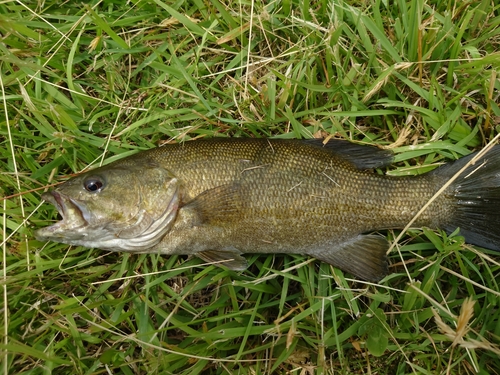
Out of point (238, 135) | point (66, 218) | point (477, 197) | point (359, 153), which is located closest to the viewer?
point (66, 218)

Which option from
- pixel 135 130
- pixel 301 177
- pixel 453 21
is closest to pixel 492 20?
pixel 453 21

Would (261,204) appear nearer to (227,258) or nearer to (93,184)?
(227,258)

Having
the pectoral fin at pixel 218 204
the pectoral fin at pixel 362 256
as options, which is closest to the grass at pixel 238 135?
the pectoral fin at pixel 362 256

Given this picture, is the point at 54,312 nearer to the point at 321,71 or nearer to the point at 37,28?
the point at 37,28

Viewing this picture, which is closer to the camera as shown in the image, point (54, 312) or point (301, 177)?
point (301, 177)

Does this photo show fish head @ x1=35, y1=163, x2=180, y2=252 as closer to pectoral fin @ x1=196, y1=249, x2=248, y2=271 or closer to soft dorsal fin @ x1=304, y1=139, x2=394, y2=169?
pectoral fin @ x1=196, y1=249, x2=248, y2=271

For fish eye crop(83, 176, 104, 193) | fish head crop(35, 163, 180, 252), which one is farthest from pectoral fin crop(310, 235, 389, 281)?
fish eye crop(83, 176, 104, 193)

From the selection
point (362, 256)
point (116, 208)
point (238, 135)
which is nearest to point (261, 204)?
point (238, 135)

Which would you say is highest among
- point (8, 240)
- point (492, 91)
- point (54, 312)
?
point (492, 91)
